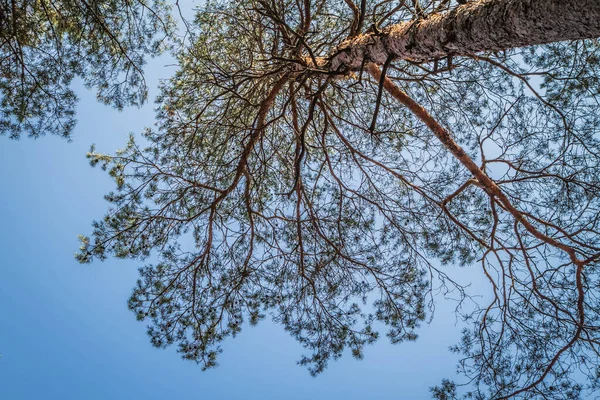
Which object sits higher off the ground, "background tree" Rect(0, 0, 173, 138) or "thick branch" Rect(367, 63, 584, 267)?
"background tree" Rect(0, 0, 173, 138)

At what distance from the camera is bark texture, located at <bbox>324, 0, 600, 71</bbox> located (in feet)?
5.00

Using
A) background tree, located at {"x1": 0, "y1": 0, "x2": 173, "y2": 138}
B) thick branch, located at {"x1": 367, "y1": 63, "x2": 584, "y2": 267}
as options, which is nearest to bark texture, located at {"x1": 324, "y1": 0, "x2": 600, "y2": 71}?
thick branch, located at {"x1": 367, "y1": 63, "x2": 584, "y2": 267}

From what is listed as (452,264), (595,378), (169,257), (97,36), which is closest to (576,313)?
(595,378)

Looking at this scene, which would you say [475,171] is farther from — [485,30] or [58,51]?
[58,51]

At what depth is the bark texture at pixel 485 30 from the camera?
152 cm

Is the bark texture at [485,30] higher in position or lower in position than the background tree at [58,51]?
lower

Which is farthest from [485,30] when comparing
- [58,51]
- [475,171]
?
[58,51]

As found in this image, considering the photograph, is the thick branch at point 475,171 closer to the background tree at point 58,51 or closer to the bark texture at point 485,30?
the bark texture at point 485,30

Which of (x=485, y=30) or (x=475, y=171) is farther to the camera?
(x=475, y=171)

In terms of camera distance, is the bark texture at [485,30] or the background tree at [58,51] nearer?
the bark texture at [485,30]

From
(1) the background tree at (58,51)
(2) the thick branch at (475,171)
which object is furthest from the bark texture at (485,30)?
(1) the background tree at (58,51)

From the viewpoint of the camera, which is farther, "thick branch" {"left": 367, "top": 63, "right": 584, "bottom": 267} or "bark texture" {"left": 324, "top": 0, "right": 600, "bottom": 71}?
"thick branch" {"left": 367, "top": 63, "right": 584, "bottom": 267}

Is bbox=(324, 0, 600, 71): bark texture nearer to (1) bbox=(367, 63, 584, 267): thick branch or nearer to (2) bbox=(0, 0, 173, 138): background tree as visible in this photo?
(1) bbox=(367, 63, 584, 267): thick branch

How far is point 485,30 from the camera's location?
1918 millimetres
